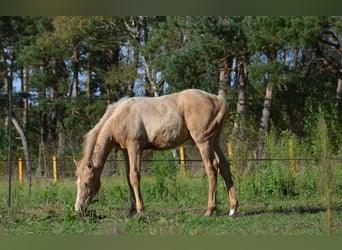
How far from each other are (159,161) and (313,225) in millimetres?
5092

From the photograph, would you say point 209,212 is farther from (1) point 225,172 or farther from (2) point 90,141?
(2) point 90,141

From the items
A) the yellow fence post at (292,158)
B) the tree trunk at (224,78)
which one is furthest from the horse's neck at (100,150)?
the tree trunk at (224,78)

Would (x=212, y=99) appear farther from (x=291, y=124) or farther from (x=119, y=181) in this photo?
(x=291, y=124)

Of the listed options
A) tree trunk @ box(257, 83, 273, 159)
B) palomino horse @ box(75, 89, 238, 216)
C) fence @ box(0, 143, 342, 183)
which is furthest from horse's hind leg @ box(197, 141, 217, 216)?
tree trunk @ box(257, 83, 273, 159)

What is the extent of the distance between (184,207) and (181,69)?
10577 millimetres

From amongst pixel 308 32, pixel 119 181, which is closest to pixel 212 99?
pixel 119 181

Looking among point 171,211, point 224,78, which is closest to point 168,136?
point 171,211

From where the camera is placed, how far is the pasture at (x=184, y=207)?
21.7ft

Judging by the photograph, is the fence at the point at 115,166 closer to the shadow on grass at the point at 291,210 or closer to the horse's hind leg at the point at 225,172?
the horse's hind leg at the point at 225,172

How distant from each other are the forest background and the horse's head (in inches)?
113

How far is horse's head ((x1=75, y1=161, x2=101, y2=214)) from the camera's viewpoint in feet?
27.6

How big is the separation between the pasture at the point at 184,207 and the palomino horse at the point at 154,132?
0.48 meters

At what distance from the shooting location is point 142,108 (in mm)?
8766

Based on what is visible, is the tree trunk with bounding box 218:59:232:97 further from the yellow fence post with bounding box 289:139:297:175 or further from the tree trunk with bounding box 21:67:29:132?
the tree trunk with bounding box 21:67:29:132
